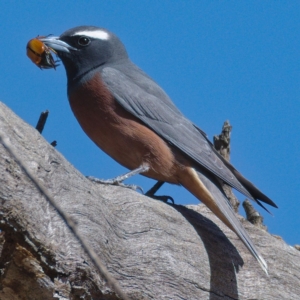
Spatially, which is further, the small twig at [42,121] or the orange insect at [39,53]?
the orange insect at [39,53]

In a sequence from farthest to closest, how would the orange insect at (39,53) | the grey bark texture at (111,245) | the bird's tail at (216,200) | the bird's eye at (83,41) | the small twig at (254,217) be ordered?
the bird's eye at (83,41)
the orange insect at (39,53)
the small twig at (254,217)
the bird's tail at (216,200)
the grey bark texture at (111,245)

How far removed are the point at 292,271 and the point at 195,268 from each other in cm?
89

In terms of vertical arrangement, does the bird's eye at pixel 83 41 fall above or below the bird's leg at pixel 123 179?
above

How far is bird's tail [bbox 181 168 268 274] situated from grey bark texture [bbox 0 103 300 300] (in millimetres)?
107

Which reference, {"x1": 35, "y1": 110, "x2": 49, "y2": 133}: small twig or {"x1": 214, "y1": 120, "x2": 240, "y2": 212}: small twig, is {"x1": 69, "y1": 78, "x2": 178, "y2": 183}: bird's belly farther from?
{"x1": 35, "y1": 110, "x2": 49, "y2": 133}: small twig

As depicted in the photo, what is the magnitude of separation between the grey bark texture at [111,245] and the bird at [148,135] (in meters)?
0.42

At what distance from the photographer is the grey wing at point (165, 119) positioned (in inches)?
207

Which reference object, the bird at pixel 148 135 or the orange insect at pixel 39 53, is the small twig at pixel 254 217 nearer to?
the bird at pixel 148 135

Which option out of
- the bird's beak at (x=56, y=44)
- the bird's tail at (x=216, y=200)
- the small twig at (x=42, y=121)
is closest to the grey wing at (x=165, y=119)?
the bird's tail at (x=216, y=200)

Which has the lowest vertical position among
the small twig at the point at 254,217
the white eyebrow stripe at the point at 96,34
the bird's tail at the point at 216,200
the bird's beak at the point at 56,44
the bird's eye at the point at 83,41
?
the bird's tail at the point at 216,200

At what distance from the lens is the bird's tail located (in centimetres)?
433

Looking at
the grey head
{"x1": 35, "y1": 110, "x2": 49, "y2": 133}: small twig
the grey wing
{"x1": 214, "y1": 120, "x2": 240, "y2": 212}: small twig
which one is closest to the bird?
the grey wing

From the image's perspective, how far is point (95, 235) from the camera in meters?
3.44

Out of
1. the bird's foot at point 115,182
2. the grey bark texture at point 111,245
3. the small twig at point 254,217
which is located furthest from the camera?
the small twig at point 254,217
